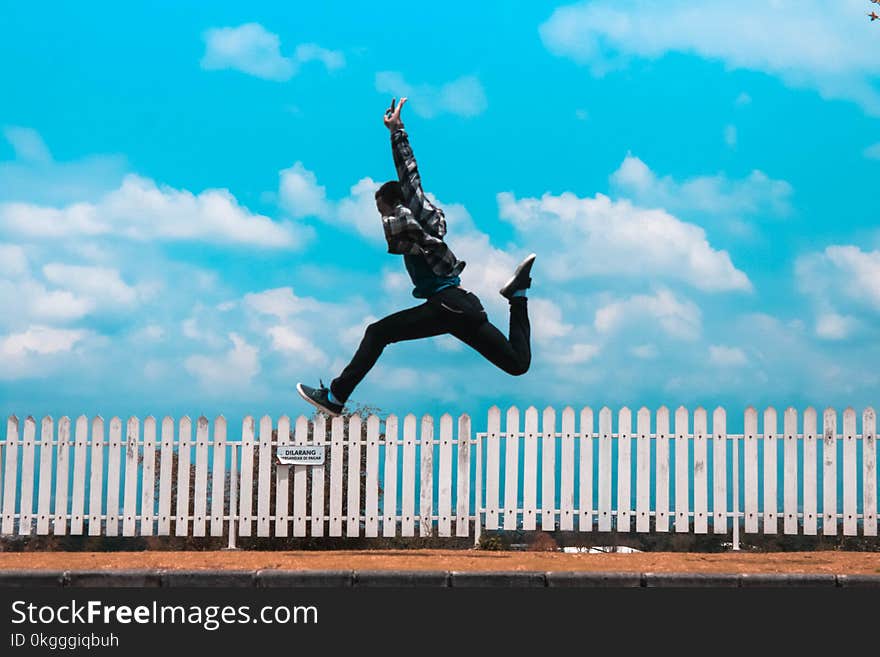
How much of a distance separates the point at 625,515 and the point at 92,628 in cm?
967

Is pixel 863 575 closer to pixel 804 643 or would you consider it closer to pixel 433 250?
pixel 804 643

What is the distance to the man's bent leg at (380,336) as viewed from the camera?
10000 mm

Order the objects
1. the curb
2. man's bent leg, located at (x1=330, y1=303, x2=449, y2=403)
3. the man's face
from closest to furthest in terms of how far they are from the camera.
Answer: the curb → man's bent leg, located at (x1=330, y1=303, x2=449, y2=403) → the man's face

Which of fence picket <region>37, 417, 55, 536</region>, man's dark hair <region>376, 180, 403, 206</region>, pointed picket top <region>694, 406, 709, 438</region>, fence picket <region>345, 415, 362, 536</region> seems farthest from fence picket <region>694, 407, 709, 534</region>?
fence picket <region>37, 417, 55, 536</region>

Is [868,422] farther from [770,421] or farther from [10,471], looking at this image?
[10,471]

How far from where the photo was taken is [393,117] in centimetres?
970

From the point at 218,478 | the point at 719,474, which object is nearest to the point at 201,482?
the point at 218,478

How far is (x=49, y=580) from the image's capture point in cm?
927

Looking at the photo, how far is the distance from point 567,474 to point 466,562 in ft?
16.6

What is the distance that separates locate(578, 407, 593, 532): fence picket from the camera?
50.7ft

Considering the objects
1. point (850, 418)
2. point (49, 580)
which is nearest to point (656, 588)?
point (49, 580)

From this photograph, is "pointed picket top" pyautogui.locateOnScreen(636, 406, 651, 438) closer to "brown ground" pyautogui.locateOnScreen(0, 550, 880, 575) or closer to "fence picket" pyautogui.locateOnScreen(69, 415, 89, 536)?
"brown ground" pyautogui.locateOnScreen(0, 550, 880, 575)

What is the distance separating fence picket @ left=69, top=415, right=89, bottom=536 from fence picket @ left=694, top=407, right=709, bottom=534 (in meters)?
9.34

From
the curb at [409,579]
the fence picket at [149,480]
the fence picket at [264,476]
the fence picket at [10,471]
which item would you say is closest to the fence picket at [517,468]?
the fence picket at [264,476]
